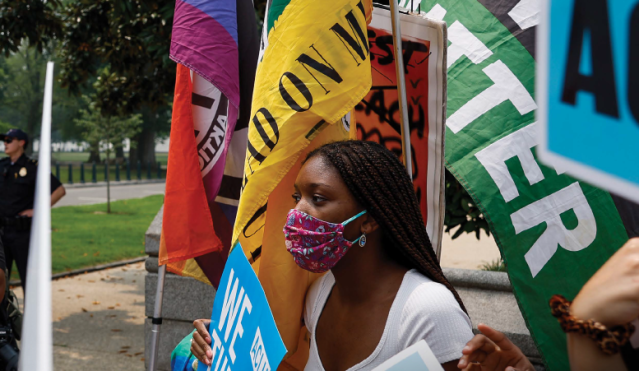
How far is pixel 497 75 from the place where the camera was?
2.90 metres

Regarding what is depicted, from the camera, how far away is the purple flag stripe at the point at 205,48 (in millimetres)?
3346

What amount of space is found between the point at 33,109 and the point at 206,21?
158 feet

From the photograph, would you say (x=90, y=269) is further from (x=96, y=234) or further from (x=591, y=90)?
(x=591, y=90)

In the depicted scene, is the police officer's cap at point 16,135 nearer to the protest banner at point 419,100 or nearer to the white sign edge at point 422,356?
the protest banner at point 419,100

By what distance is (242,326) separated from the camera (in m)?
2.09

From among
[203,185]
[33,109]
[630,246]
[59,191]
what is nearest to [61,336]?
[59,191]

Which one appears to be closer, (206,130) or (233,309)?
(233,309)

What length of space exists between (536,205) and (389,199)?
3.08ft

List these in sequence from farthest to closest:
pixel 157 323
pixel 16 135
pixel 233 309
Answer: pixel 16 135 < pixel 157 323 < pixel 233 309

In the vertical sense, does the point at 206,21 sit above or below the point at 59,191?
above

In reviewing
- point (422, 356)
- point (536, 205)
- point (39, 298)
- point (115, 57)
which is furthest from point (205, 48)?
point (115, 57)

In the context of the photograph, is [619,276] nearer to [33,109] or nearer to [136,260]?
[136,260]

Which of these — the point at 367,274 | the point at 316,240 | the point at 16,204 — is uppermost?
the point at 316,240

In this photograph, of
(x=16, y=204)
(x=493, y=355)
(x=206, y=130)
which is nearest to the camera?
(x=493, y=355)
